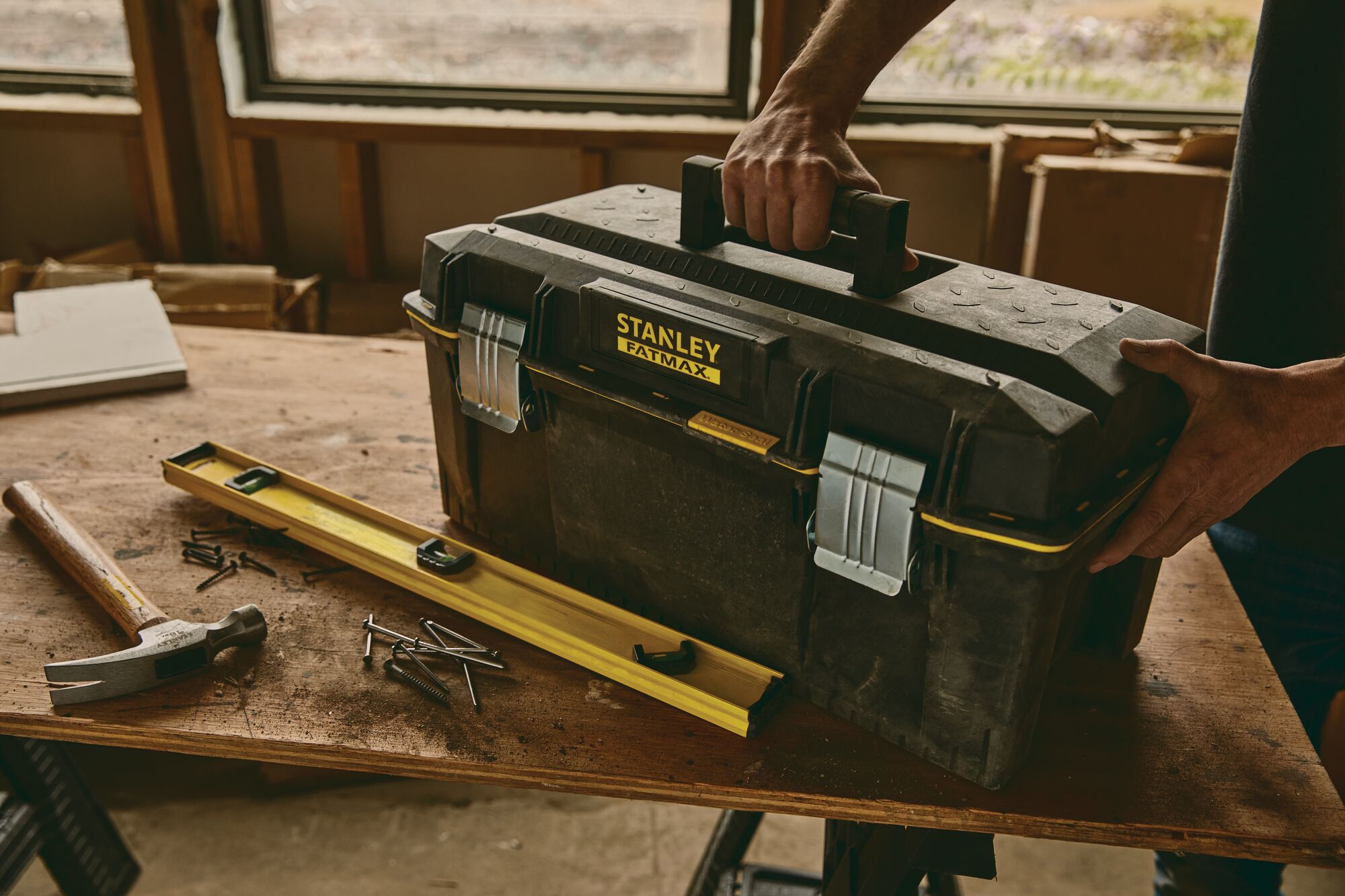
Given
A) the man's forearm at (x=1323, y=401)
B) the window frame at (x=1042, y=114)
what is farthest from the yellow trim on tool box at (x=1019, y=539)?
the window frame at (x=1042, y=114)

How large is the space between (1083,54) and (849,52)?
1.69 metres

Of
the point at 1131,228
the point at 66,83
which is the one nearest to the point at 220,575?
the point at 1131,228

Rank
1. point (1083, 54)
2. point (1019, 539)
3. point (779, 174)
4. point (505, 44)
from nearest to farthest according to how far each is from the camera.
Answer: point (1019, 539) → point (779, 174) → point (1083, 54) → point (505, 44)

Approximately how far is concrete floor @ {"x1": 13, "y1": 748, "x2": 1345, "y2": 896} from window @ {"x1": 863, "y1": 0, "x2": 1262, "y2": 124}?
174 cm

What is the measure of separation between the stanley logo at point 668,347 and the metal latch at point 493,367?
135 mm

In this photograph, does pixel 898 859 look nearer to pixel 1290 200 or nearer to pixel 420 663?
pixel 420 663

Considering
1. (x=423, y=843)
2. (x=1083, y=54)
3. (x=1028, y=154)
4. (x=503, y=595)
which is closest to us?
(x=503, y=595)

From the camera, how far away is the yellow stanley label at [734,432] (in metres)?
0.79

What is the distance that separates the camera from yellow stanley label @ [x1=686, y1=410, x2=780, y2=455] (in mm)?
789

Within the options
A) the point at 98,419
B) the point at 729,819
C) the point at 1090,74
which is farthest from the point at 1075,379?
the point at 1090,74

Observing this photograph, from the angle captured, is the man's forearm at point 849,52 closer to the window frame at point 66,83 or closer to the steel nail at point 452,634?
the steel nail at point 452,634

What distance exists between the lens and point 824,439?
2.54 feet

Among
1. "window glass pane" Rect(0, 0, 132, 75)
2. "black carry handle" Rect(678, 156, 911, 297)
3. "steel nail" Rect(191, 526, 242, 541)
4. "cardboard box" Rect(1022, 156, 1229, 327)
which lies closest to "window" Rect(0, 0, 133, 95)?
"window glass pane" Rect(0, 0, 132, 75)

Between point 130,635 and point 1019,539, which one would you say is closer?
point 1019,539
